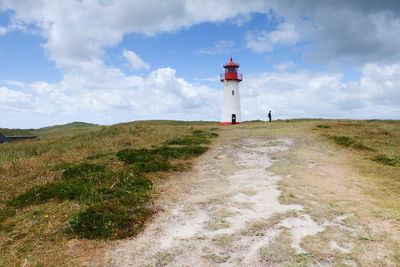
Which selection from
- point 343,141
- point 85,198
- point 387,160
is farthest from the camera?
point 343,141

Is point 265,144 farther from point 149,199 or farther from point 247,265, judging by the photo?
point 247,265

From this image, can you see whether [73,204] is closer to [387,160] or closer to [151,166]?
[151,166]

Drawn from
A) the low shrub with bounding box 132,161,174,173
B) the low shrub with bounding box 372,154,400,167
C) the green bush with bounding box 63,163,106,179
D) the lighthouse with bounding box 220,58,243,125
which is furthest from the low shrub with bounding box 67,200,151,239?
the lighthouse with bounding box 220,58,243,125

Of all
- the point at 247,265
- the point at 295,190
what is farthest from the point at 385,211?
the point at 247,265

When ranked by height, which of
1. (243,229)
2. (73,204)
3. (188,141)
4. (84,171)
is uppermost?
(188,141)

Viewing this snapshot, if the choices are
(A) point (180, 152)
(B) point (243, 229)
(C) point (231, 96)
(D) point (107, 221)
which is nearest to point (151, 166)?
(A) point (180, 152)

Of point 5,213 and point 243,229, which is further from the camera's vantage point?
point 5,213

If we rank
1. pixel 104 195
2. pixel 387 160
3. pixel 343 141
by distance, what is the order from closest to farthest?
1. pixel 104 195
2. pixel 387 160
3. pixel 343 141

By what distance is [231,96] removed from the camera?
3831 cm

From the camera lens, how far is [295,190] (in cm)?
778

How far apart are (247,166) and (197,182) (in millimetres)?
2951

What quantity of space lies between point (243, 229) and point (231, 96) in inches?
1336

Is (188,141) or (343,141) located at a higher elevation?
(188,141)

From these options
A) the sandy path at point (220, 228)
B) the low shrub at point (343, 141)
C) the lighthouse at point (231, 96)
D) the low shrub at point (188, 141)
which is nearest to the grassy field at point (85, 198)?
the sandy path at point (220, 228)
